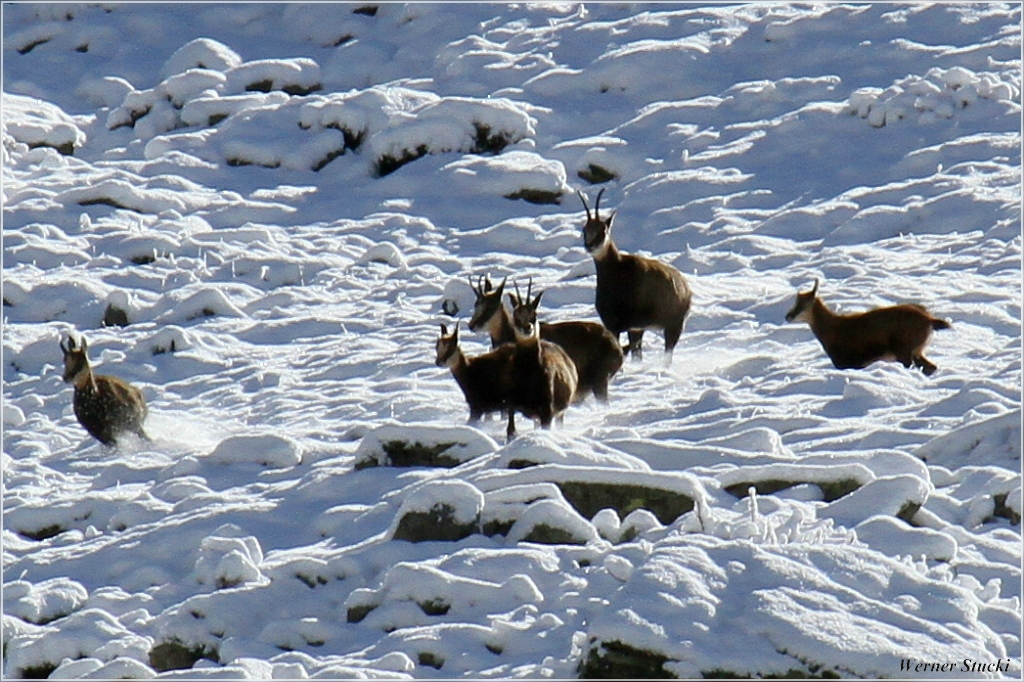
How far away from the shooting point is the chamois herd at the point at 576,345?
9.75 m

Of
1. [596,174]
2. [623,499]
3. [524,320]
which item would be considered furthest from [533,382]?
[596,174]

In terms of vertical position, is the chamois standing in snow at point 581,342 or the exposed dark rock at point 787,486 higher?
the chamois standing in snow at point 581,342

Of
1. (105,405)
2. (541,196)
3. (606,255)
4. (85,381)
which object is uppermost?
(541,196)

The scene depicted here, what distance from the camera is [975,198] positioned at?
53.6 ft

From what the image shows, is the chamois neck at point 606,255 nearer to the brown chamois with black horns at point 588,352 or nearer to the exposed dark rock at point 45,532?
the brown chamois with black horns at point 588,352

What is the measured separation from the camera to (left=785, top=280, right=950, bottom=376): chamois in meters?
11.0

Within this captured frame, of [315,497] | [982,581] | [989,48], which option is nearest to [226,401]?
[315,497]

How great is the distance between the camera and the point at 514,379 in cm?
975

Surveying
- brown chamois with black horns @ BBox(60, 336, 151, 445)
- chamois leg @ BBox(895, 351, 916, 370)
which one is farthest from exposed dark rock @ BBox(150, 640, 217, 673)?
chamois leg @ BBox(895, 351, 916, 370)

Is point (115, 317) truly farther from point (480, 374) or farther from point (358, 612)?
point (358, 612)

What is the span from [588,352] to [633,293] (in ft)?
5.45

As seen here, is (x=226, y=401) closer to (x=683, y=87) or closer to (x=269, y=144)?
(x=269, y=144)

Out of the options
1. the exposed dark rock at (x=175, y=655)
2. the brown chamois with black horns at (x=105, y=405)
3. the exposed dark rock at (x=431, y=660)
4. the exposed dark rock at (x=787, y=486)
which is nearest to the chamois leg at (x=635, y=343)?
the brown chamois with black horns at (x=105, y=405)
